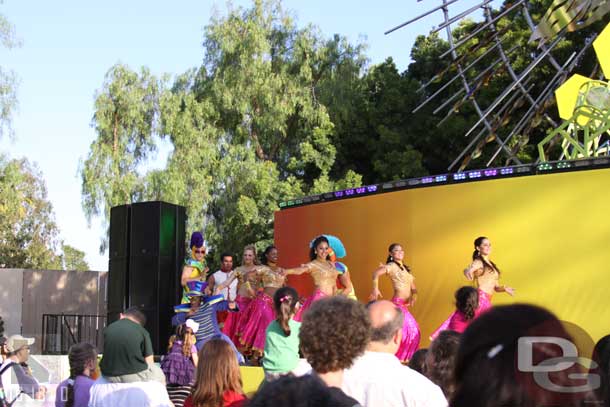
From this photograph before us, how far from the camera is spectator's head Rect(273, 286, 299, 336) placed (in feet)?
17.8

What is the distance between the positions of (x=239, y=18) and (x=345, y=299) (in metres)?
24.1

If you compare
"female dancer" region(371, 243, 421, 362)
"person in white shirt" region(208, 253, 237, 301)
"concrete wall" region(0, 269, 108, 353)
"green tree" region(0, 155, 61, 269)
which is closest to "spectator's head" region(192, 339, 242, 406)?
"female dancer" region(371, 243, 421, 362)

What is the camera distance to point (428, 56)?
26.7m

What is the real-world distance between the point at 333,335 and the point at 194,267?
776 centimetres

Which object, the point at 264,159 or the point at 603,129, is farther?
the point at 264,159

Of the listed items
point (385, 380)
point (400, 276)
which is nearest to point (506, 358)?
point (385, 380)

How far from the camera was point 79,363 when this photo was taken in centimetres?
529

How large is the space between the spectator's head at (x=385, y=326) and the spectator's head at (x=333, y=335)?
0.16 metres

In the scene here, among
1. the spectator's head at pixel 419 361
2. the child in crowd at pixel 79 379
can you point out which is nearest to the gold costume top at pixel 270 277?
the child in crowd at pixel 79 379

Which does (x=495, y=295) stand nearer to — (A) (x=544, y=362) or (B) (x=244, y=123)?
(A) (x=544, y=362)

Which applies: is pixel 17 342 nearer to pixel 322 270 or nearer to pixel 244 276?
pixel 244 276

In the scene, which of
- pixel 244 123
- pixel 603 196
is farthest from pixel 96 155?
pixel 603 196

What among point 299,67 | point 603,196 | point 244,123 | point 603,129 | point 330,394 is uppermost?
point 299,67

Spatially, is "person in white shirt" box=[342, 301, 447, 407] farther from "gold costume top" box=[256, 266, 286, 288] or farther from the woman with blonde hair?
"gold costume top" box=[256, 266, 286, 288]
